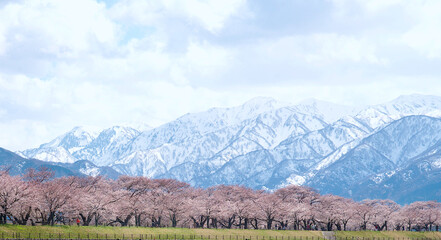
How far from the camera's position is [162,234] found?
4948 inches

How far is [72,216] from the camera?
128 m

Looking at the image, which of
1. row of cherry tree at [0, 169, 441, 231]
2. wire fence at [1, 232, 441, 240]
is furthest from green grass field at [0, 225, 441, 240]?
row of cherry tree at [0, 169, 441, 231]

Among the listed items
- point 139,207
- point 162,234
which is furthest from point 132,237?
point 139,207

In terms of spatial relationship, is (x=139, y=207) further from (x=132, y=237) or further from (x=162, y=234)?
(x=132, y=237)

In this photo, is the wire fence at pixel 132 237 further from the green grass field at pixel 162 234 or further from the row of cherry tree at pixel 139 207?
the row of cherry tree at pixel 139 207

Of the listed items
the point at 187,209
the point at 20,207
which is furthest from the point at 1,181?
the point at 187,209

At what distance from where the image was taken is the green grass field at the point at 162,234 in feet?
332

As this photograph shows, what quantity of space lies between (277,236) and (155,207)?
32.1 meters

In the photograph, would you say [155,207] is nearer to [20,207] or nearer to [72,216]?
[72,216]

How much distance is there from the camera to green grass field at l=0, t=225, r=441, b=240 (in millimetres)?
101312

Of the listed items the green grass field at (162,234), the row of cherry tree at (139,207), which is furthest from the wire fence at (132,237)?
the row of cherry tree at (139,207)

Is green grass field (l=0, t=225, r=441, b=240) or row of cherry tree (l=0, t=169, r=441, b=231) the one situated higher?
row of cherry tree (l=0, t=169, r=441, b=231)

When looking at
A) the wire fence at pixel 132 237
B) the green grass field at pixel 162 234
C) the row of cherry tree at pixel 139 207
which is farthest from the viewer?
the row of cherry tree at pixel 139 207

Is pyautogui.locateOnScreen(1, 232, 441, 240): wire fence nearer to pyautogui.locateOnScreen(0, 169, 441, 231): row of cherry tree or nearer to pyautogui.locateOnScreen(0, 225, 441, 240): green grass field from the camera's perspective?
pyautogui.locateOnScreen(0, 225, 441, 240): green grass field
